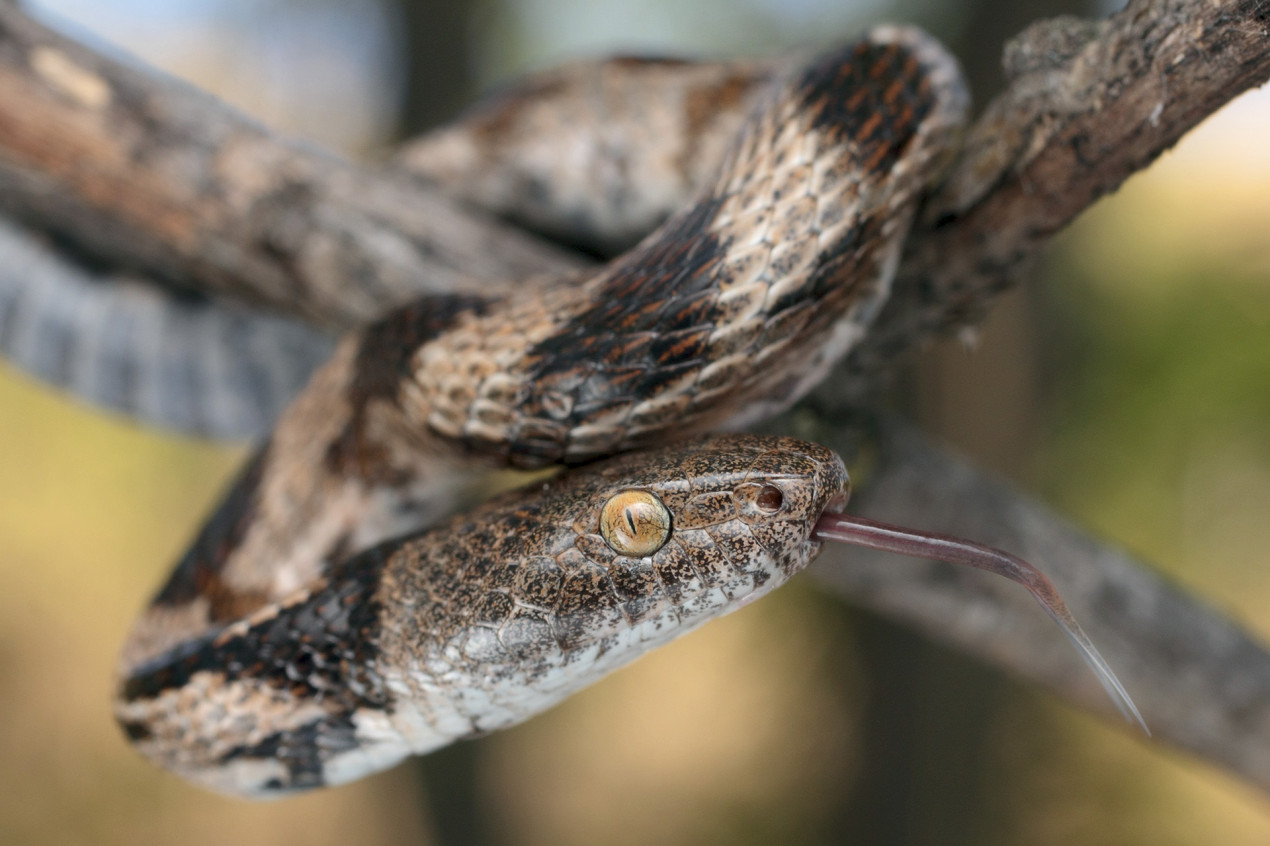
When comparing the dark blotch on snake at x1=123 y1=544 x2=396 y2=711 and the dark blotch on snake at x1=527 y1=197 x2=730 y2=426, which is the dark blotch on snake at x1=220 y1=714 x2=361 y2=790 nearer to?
the dark blotch on snake at x1=123 y1=544 x2=396 y2=711

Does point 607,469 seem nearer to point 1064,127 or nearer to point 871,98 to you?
point 871,98

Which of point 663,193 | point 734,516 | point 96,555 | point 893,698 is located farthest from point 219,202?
point 96,555

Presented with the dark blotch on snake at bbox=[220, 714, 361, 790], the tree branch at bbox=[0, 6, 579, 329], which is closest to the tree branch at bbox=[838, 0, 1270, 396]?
the tree branch at bbox=[0, 6, 579, 329]

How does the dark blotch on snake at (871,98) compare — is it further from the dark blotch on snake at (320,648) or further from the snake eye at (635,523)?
the dark blotch on snake at (320,648)

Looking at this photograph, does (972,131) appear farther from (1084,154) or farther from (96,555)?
(96,555)

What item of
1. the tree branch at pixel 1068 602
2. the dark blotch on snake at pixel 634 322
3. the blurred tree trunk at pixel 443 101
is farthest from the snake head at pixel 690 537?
the blurred tree trunk at pixel 443 101
